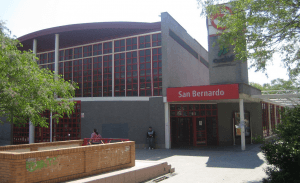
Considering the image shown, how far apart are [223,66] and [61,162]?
50.0 feet

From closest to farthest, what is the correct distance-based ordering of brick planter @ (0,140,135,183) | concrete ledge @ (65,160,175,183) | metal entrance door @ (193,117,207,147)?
brick planter @ (0,140,135,183) → concrete ledge @ (65,160,175,183) → metal entrance door @ (193,117,207,147)

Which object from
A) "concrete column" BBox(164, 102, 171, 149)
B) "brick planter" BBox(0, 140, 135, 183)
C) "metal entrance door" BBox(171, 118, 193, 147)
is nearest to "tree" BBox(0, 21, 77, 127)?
"brick planter" BBox(0, 140, 135, 183)

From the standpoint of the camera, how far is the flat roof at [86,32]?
65.3 feet

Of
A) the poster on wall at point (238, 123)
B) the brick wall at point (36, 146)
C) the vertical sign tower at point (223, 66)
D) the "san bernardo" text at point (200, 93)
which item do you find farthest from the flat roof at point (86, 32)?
the brick wall at point (36, 146)

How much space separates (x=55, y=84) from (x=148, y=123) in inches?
296

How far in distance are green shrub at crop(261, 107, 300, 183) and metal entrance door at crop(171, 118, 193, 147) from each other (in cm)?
1226

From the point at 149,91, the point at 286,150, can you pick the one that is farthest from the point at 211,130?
the point at 286,150

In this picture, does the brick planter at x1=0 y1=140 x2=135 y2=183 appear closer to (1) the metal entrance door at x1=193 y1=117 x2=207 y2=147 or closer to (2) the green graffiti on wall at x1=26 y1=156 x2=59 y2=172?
(2) the green graffiti on wall at x1=26 y1=156 x2=59 y2=172

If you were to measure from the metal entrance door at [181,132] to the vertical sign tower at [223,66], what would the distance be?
3.67m

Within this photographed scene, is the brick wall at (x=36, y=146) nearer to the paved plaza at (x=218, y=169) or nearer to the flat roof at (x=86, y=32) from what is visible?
the paved plaza at (x=218, y=169)

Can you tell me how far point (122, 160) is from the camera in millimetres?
8984

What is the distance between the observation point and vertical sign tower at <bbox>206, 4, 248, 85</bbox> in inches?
758

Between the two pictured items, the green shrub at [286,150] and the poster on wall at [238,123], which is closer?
the green shrub at [286,150]

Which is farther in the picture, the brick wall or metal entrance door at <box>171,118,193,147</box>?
metal entrance door at <box>171,118,193,147</box>
